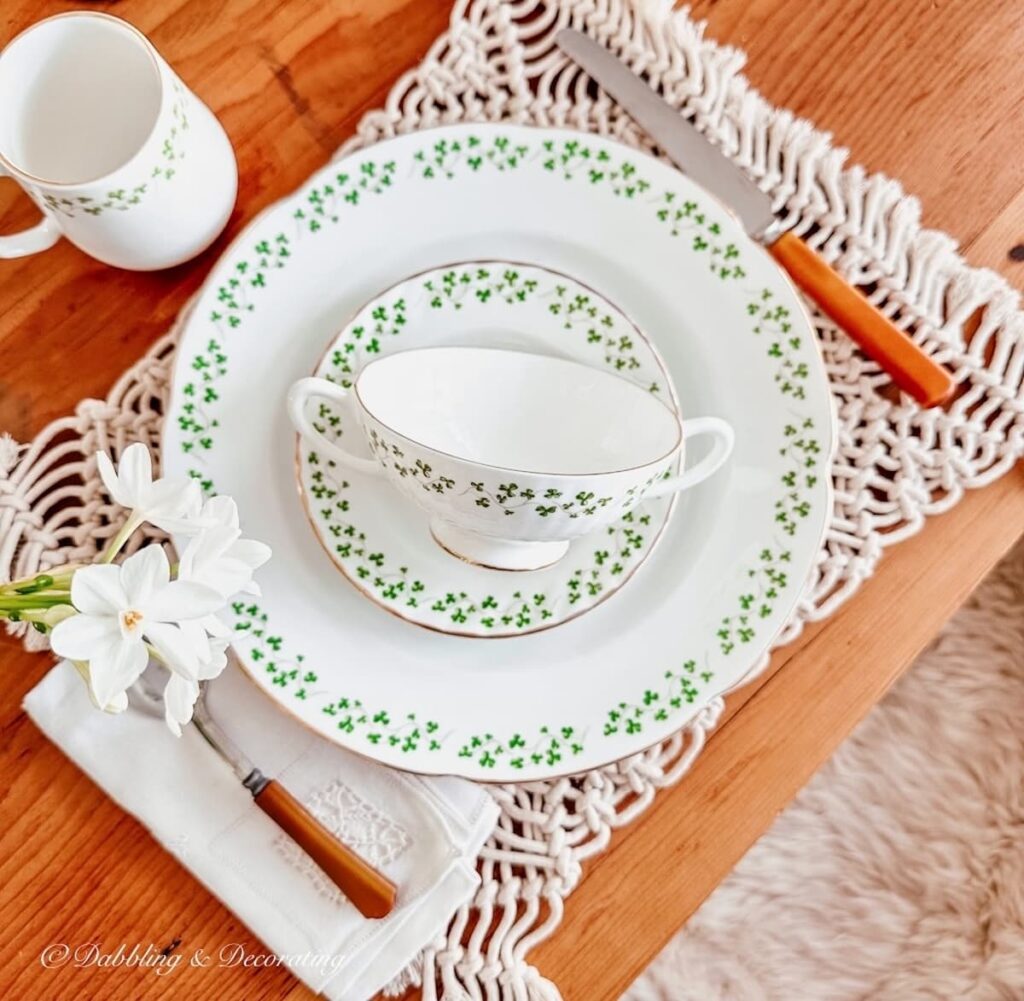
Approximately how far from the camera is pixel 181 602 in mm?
401

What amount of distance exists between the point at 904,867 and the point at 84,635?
78cm

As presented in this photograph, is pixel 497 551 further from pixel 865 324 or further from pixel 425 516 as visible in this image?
pixel 865 324

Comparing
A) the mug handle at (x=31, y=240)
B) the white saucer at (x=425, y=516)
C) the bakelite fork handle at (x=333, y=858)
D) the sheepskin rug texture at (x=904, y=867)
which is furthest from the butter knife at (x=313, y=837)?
the sheepskin rug texture at (x=904, y=867)

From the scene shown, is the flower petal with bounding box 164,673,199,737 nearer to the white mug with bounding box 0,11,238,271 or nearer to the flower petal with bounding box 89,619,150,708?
the flower petal with bounding box 89,619,150,708

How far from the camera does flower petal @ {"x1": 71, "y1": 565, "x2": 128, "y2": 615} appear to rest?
0.39 m

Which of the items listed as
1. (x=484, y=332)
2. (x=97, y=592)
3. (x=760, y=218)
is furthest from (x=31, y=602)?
(x=760, y=218)

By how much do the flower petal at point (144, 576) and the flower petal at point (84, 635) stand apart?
0.5 inches

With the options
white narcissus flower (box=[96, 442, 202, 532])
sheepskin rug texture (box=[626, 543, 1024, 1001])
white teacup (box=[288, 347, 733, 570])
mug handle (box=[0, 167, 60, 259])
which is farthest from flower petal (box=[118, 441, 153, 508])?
sheepskin rug texture (box=[626, 543, 1024, 1001])

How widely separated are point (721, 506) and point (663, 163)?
21 centimetres

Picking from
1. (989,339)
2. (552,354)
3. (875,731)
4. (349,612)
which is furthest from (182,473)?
(875,731)

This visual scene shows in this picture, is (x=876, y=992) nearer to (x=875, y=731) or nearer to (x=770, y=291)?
(x=875, y=731)

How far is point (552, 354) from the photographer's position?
61 centimetres

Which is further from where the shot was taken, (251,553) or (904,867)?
(904,867)

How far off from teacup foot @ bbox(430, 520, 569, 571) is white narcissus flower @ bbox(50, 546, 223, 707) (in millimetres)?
203
